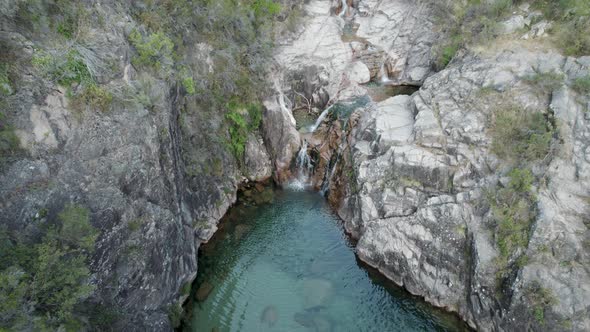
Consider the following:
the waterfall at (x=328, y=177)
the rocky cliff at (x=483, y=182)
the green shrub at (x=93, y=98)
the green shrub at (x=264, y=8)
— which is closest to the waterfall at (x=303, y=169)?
the rocky cliff at (x=483, y=182)

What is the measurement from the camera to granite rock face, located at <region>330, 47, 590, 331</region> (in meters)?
13.3

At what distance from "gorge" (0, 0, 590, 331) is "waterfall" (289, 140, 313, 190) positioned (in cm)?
14

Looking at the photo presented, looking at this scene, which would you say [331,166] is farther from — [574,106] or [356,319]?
[574,106]

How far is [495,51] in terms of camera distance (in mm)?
19500

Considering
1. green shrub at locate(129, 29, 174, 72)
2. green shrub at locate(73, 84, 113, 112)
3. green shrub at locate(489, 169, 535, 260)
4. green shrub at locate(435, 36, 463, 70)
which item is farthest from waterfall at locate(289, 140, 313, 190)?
green shrub at locate(73, 84, 113, 112)

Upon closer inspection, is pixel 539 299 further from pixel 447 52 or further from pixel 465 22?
pixel 465 22

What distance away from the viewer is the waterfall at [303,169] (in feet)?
77.0

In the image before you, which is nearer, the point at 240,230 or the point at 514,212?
the point at 514,212

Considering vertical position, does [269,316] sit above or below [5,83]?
below

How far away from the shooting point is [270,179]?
2361 cm

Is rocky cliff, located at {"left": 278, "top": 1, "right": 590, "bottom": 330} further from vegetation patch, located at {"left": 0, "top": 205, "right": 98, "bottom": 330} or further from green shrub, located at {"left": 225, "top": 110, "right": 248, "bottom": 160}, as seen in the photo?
vegetation patch, located at {"left": 0, "top": 205, "right": 98, "bottom": 330}

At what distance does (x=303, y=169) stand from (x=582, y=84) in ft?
47.8

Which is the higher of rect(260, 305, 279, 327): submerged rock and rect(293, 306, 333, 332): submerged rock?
rect(260, 305, 279, 327): submerged rock

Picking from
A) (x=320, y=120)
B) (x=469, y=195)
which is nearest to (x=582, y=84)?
(x=469, y=195)
